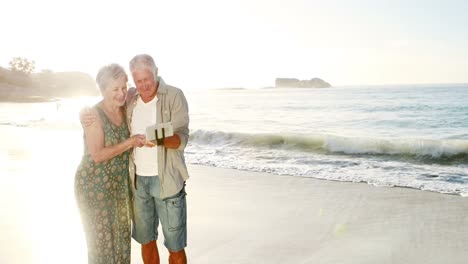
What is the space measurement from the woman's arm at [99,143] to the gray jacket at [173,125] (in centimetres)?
30

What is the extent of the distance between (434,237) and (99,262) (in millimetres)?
4003

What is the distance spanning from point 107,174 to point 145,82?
74cm

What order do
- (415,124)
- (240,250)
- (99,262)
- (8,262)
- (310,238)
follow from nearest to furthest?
(99,262) < (8,262) < (240,250) < (310,238) < (415,124)

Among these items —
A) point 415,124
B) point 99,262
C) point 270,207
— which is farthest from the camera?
point 415,124

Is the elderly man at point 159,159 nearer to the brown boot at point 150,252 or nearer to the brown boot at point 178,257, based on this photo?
the brown boot at point 178,257

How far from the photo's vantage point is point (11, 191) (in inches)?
277

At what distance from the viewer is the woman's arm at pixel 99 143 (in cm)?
286

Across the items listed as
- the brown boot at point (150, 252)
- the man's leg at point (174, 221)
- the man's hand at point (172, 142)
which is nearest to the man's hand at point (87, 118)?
the man's hand at point (172, 142)

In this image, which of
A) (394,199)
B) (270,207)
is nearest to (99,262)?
(270,207)

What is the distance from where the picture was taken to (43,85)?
426 feet

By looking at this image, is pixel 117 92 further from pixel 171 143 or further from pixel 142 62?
pixel 171 143

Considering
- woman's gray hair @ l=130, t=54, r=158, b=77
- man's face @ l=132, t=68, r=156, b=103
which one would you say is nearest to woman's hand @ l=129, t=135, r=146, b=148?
man's face @ l=132, t=68, r=156, b=103

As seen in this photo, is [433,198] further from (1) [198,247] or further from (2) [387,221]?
(1) [198,247]

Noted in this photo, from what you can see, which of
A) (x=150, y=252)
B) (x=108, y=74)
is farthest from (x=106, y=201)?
(x=108, y=74)
